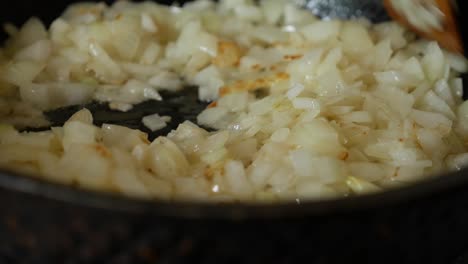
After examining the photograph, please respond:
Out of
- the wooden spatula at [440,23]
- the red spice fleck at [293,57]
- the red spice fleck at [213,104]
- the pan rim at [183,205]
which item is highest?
the pan rim at [183,205]

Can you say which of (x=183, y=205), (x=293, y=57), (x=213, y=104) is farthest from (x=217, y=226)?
(x=293, y=57)

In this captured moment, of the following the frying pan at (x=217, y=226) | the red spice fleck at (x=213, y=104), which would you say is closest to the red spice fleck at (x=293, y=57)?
the red spice fleck at (x=213, y=104)

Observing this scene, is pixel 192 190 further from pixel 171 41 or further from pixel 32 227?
pixel 171 41

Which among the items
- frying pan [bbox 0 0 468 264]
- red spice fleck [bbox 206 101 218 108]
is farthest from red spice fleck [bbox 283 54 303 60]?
frying pan [bbox 0 0 468 264]

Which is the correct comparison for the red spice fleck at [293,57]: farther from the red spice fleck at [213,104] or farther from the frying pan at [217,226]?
the frying pan at [217,226]

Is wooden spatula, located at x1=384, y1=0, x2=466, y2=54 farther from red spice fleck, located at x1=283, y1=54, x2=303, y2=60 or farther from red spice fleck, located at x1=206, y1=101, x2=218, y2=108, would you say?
red spice fleck, located at x1=206, y1=101, x2=218, y2=108
